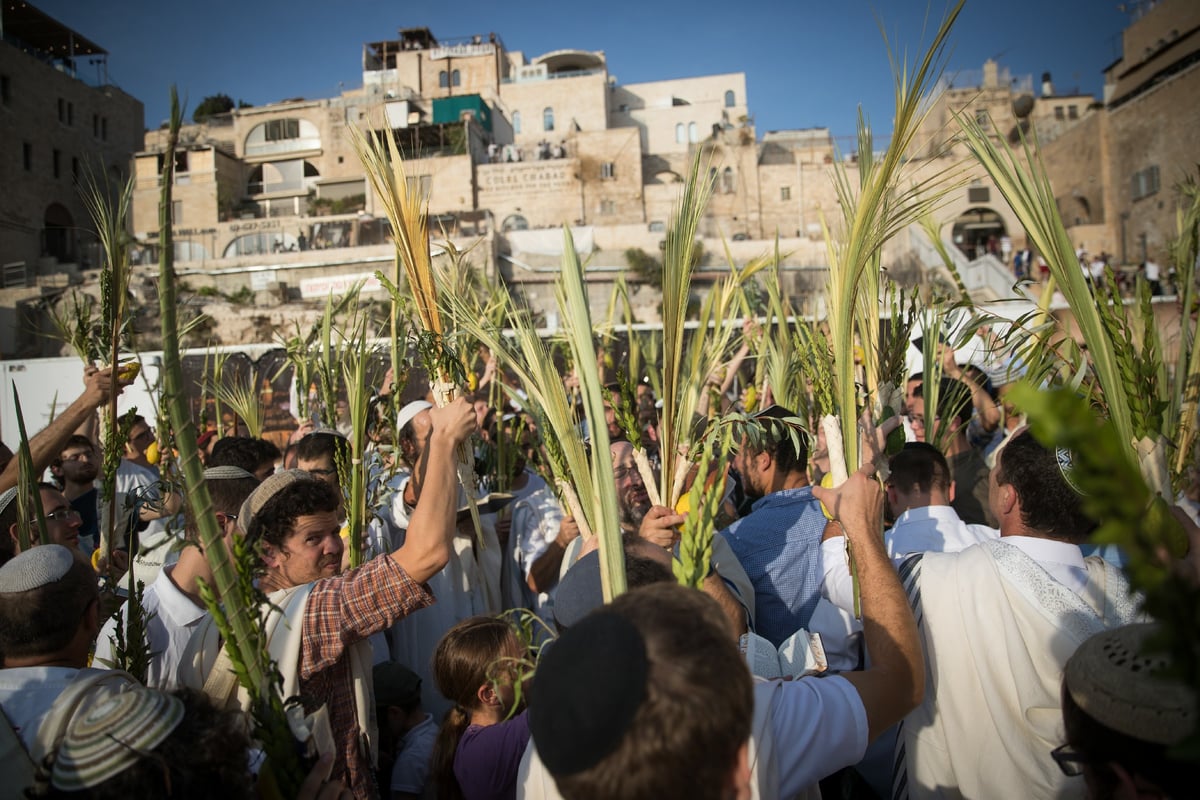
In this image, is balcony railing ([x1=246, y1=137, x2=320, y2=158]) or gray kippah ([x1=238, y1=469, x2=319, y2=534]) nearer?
gray kippah ([x1=238, y1=469, x2=319, y2=534])

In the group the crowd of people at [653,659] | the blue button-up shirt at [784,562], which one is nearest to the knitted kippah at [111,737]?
the crowd of people at [653,659]

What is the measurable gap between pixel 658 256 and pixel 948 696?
33.7 m

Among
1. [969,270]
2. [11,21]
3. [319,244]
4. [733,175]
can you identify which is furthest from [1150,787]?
[11,21]

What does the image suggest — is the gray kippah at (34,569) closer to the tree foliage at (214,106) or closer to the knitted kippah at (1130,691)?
the knitted kippah at (1130,691)

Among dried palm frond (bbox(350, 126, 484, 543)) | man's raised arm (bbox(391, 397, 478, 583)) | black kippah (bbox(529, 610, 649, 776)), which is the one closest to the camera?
black kippah (bbox(529, 610, 649, 776))

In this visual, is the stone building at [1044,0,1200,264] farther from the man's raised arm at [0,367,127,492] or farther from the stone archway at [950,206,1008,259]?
the man's raised arm at [0,367,127,492]

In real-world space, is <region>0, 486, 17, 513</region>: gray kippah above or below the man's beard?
above

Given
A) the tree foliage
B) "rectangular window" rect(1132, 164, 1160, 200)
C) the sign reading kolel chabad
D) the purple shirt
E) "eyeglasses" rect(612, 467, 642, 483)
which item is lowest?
the purple shirt

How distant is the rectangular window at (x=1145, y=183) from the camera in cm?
2691

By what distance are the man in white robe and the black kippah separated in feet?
4.05

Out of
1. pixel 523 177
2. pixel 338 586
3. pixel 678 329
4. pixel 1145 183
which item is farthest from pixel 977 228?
pixel 338 586

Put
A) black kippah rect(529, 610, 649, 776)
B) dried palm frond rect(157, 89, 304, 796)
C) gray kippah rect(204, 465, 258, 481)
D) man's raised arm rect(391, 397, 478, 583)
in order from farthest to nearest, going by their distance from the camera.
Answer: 1. gray kippah rect(204, 465, 258, 481)
2. man's raised arm rect(391, 397, 478, 583)
3. dried palm frond rect(157, 89, 304, 796)
4. black kippah rect(529, 610, 649, 776)

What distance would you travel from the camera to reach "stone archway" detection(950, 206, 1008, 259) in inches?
1524

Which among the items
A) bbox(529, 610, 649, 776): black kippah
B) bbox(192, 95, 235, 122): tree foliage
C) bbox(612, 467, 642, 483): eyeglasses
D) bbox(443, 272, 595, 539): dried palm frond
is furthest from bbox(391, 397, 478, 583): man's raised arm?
bbox(192, 95, 235, 122): tree foliage
